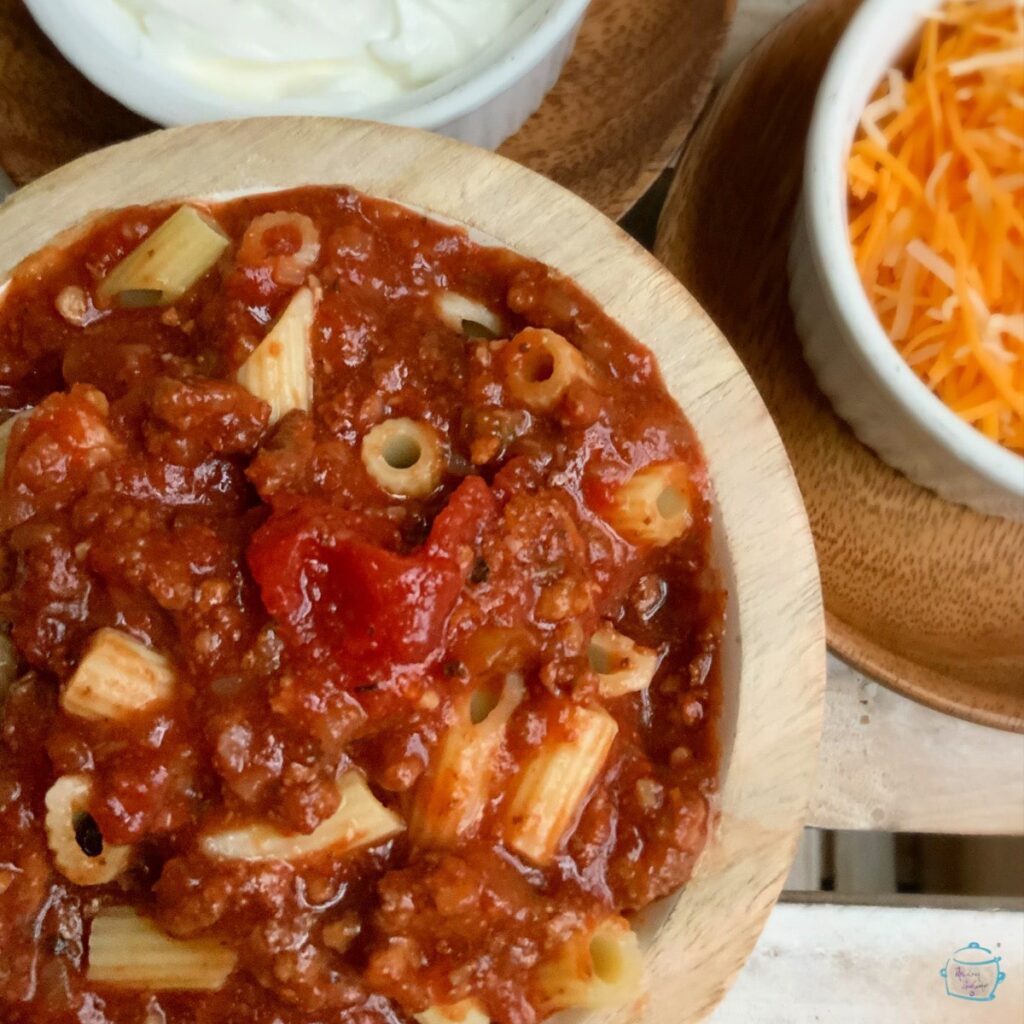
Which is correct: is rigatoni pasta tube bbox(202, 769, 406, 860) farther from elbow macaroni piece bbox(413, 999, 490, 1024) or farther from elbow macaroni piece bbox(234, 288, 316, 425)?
elbow macaroni piece bbox(234, 288, 316, 425)

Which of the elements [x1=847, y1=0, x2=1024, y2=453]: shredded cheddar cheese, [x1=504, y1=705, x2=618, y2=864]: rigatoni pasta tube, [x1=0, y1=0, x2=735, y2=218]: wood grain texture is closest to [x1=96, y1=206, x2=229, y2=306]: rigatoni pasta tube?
[x1=0, y1=0, x2=735, y2=218]: wood grain texture

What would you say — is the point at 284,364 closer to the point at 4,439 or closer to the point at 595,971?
the point at 4,439

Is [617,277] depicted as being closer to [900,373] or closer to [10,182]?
[900,373]

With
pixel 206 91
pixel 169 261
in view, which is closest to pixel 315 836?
pixel 169 261

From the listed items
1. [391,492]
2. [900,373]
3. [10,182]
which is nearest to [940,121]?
[900,373]

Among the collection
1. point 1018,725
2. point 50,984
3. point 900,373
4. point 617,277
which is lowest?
point 1018,725

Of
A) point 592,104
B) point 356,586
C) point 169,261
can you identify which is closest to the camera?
point 356,586
